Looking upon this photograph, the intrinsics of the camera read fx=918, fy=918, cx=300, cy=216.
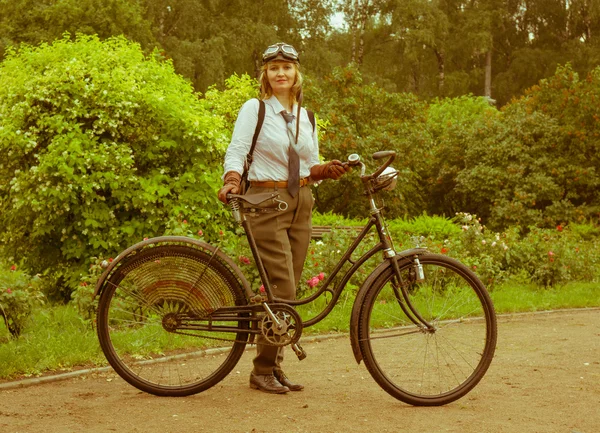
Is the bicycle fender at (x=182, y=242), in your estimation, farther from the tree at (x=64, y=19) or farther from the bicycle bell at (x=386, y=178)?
the tree at (x=64, y=19)

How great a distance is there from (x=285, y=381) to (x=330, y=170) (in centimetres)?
128

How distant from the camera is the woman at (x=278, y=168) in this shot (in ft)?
17.1

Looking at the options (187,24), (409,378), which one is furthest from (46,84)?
(187,24)

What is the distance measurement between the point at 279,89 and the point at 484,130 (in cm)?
1748

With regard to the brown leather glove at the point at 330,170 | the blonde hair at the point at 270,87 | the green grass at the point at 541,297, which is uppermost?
the blonde hair at the point at 270,87

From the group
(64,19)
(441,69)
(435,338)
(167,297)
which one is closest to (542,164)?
(64,19)

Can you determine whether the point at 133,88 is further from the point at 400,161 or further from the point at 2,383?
the point at 400,161

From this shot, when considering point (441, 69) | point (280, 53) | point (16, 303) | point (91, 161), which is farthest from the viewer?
point (441, 69)

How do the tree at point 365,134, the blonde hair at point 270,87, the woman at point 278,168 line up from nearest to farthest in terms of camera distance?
1. the woman at point 278,168
2. the blonde hair at point 270,87
3. the tree at point 365,134

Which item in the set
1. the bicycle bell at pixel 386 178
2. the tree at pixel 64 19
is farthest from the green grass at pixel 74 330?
the tree at pixel 64 19

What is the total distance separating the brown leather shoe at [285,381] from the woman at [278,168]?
12mm

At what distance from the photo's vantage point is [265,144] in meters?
5.22

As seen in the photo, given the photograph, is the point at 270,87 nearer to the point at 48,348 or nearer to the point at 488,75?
the point at 48,348

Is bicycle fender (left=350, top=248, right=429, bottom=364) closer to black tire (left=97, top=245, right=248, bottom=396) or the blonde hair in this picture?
black tire (left=97, top=245, right=248, bottom=396)
